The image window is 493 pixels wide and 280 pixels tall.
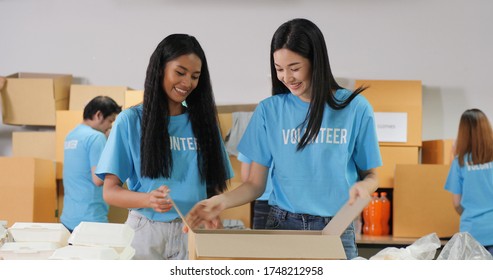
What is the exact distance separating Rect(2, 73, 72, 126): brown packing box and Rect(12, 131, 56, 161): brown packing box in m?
0.09

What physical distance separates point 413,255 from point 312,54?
538 mm

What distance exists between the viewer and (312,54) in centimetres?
174

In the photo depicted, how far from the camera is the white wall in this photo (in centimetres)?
497

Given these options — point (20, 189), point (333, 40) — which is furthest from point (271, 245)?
point (333, 40)

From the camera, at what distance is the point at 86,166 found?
3939 millimetres

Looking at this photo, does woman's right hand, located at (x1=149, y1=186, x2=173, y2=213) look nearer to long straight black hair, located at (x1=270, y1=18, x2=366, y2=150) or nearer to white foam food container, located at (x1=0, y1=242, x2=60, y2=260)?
white foam food container, located at (x1=0, y1=242, x2=60, y2=260)

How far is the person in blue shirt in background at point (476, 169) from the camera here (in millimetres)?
3668

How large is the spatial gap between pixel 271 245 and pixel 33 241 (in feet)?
1.98

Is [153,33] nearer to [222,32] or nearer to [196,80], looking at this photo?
[222,32]

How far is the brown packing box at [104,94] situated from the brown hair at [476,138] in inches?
76.1

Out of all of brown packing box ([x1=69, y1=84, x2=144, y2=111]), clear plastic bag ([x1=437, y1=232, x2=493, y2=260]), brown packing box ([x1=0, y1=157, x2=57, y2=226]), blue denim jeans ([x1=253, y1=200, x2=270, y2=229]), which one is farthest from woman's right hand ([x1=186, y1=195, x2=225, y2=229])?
brown packing box ([x1=69, y1=84, x2=144, y2=111])

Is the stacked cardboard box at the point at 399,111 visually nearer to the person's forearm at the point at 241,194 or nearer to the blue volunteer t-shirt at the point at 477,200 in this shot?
the blue volunteer t-shirt at the point at 477,200

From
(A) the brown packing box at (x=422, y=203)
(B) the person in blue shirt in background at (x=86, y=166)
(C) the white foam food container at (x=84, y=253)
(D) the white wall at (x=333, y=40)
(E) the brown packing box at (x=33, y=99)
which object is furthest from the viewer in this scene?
(D) the white wall at (x=333, y=40)

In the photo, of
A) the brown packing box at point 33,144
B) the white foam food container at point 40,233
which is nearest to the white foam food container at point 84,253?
the white foam food container at point 40,233
